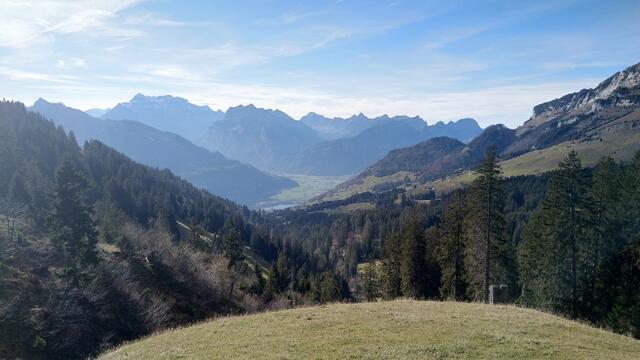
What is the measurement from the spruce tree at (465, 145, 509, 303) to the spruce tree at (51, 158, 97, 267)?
2030 inches

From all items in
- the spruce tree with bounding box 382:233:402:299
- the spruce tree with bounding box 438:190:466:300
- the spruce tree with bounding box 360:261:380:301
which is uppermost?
the spruce tree with bounding box 438:190:466:300

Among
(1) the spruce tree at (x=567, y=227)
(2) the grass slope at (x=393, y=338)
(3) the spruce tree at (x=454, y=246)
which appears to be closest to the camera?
(2) the grass slope at (x=393, y=338)

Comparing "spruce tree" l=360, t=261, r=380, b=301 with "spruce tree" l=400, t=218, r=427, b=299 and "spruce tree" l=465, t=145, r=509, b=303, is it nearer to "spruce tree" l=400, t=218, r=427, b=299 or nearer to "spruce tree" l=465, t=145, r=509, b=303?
"spruce tree" l=400, t=218, r=427, b=299

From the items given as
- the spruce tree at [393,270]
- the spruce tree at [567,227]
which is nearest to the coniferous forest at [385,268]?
the spruce tree at [567,227]

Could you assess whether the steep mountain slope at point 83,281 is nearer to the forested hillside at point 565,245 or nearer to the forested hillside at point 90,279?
the forested hillside at point 90,279

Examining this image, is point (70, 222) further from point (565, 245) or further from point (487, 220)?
point (565, 245)

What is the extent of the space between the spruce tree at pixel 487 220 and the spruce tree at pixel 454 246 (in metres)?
6.86

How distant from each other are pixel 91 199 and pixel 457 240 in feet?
453

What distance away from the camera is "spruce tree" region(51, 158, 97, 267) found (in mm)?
61156

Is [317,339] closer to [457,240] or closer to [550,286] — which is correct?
[457,240]

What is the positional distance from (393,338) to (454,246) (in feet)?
121

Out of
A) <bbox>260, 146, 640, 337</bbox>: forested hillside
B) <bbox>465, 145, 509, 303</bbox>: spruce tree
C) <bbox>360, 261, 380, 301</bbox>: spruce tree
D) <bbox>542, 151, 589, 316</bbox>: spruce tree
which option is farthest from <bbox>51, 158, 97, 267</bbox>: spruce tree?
<bbox>542, 151, 589, 316</bbox>: spruce tree

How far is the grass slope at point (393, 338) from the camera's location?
19.4 meters

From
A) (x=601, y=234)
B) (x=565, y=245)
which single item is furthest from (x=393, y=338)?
(x=601, y=234)
